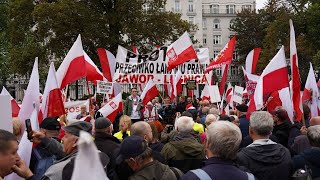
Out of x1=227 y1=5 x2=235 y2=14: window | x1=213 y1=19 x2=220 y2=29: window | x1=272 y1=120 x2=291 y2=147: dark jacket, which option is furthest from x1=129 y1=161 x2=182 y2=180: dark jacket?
x1=227 y1=5 x2=235 y2=14: window

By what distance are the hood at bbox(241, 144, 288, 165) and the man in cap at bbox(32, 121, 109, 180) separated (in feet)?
4.85

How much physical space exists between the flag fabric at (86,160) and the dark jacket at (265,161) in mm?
2953

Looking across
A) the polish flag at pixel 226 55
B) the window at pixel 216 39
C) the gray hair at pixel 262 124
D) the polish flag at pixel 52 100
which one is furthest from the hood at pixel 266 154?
the window at pixel 216 39

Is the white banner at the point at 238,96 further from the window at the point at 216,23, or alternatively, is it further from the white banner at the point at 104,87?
the window at the point at 216,23

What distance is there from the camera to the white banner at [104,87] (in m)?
13.7

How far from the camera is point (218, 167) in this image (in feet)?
12.7

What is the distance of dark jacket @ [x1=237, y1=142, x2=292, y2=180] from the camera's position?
5109 mm

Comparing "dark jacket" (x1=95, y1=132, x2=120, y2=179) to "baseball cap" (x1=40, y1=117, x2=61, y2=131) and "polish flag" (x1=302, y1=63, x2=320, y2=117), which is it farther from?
"polish flag" (x1=302, y1=63, x2=320, y2=117)

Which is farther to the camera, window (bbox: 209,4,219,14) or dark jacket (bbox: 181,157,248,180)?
window (bbox: 209,4,219,14)

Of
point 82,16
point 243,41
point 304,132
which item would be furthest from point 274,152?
point 243,41

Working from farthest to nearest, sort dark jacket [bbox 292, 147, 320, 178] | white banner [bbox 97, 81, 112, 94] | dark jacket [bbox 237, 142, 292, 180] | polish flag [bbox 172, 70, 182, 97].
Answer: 1. polish flag [bbox 172, 70, 182, 97]
2. white banner [bbox 97, 81, 112, 94]
3. dark jacket [bbox 292, 147, 320, 178]
4. dark jacket [bbox 237, 142, 292, 180]

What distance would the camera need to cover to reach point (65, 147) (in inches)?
185

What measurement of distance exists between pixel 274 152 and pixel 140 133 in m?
1.51

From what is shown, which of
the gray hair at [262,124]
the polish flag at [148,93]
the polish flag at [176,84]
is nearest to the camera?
the gray hair at [262,124]
